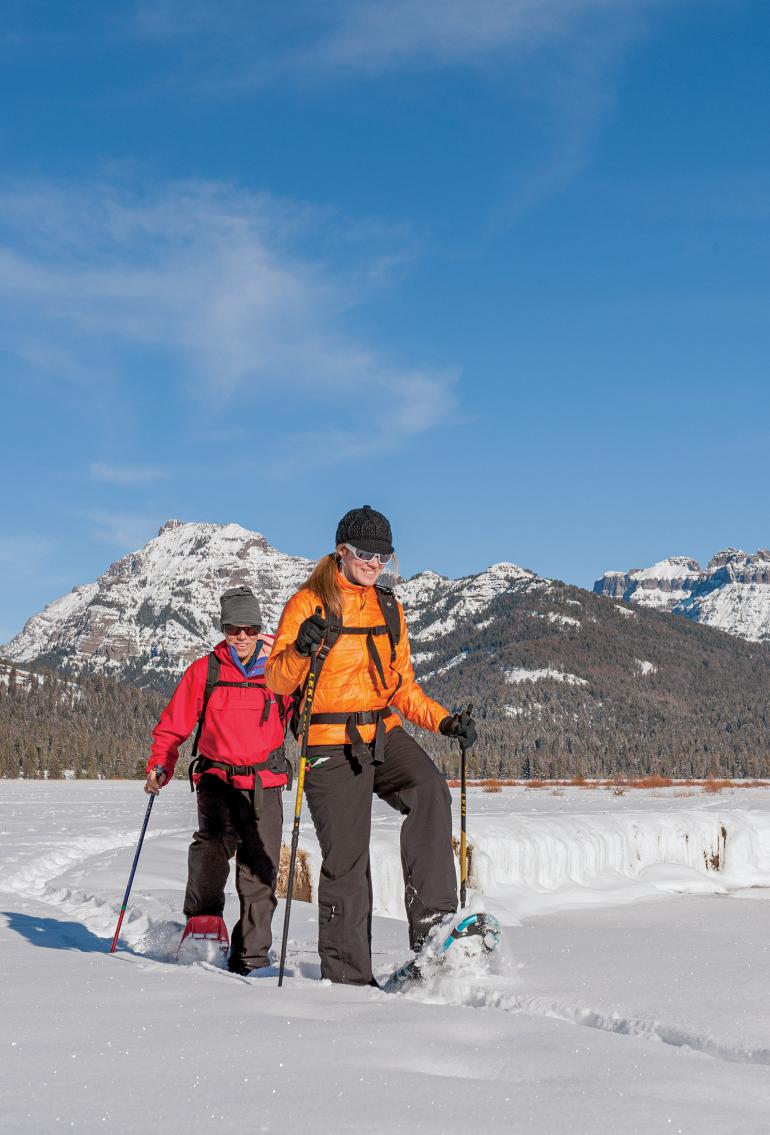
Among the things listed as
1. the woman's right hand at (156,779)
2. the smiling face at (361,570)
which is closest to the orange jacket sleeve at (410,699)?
the smiling face at (361,570)

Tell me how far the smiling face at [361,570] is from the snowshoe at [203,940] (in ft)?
8.19

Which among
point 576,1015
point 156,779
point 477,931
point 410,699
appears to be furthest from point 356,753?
point 156,779

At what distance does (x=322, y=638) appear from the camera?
4.71 meters

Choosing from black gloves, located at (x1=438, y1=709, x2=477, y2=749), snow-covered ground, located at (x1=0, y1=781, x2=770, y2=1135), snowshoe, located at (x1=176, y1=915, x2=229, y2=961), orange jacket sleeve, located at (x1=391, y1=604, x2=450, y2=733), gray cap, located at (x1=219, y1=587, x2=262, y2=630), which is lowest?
snowshoe, located at (x1=176, y1=915, x2=229, y2=961)

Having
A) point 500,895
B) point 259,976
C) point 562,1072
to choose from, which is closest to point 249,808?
point 259,976

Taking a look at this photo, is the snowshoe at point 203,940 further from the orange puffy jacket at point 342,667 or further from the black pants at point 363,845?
the orange puffy jacket at point 342,667

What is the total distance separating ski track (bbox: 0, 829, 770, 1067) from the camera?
367cm

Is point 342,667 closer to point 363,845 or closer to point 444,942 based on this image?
point 363,845

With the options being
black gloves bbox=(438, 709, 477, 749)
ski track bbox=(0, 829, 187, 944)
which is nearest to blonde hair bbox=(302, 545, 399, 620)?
black gloves bbox=(438, 709, 477, 749)

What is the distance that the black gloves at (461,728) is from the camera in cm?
532

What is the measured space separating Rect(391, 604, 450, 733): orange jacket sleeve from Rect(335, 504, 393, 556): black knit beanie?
0.37 meters

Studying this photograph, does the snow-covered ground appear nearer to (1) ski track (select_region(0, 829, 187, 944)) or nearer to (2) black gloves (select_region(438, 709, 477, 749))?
(1) ski track (select_region(0, 829, 187, 944))

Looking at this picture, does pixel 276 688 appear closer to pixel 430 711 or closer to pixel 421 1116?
pixel 430 711

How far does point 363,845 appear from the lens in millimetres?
4938
